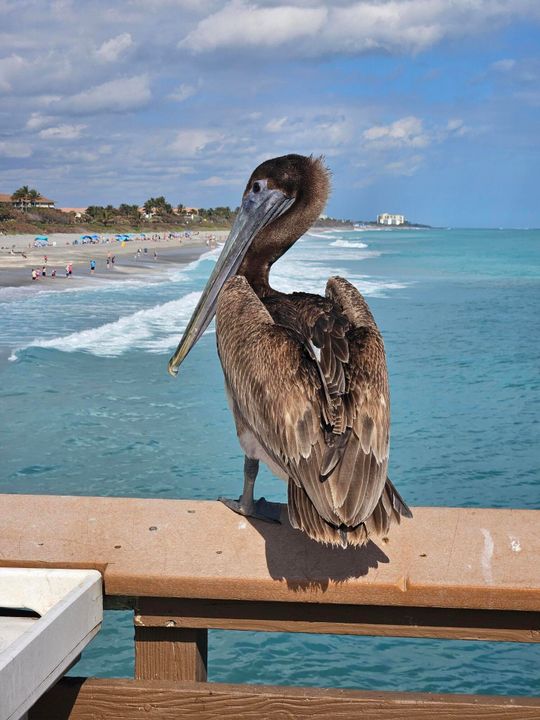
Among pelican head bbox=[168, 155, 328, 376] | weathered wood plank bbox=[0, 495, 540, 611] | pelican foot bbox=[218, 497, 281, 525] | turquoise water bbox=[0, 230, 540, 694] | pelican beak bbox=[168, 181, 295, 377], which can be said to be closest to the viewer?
weathered wood plank bbox=[0, 495, 540, 611]

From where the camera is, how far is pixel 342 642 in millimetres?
5699

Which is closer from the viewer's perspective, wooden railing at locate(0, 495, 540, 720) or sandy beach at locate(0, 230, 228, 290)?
wooden railing at locate(0, 495, 540, 720)

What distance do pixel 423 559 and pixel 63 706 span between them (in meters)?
0.76

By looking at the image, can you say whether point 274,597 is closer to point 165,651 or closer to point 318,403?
point 165,651

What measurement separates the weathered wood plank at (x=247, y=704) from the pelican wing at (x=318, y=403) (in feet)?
1.28

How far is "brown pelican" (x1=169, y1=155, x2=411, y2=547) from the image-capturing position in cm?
197

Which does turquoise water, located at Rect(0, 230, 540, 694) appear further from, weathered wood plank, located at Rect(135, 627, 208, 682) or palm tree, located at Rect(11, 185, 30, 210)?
palm tree, located at Rect(11, 185, 30, 210)

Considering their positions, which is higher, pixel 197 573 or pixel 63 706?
pixel 197 573

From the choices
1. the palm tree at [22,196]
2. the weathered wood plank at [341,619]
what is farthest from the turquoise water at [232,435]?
the palm tree at [22,196]

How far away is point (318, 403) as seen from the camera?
7.18 ft

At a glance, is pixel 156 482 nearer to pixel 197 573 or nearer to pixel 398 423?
pixel 398 423

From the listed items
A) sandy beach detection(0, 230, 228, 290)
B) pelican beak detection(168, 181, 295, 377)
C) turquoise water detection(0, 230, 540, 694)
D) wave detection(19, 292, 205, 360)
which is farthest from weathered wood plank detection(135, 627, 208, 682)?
sandy beach detection(0, 230, 228, 290)

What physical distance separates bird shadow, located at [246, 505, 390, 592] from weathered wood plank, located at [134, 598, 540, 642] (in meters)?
0.06

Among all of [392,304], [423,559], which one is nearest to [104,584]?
[423,559]
